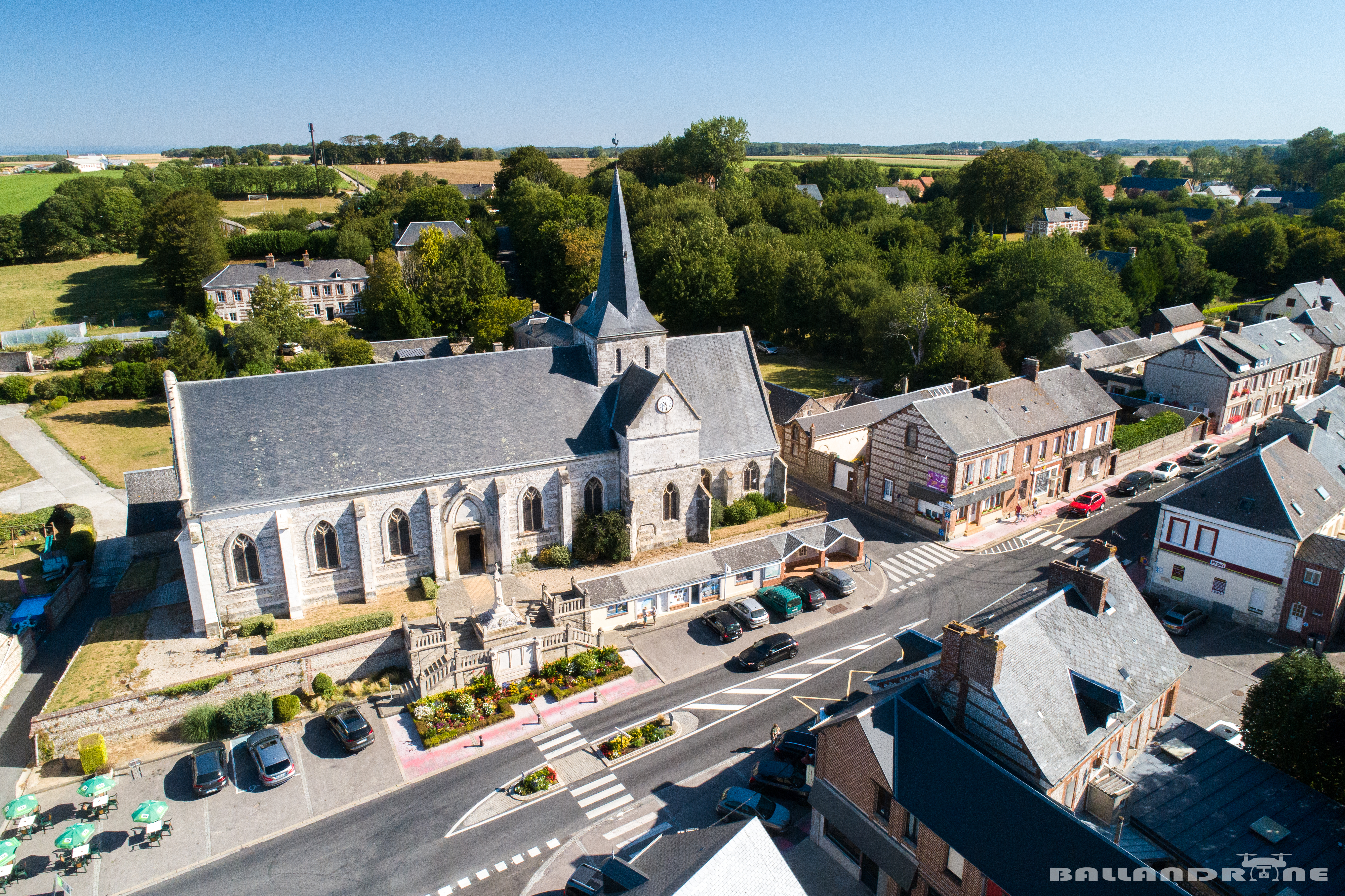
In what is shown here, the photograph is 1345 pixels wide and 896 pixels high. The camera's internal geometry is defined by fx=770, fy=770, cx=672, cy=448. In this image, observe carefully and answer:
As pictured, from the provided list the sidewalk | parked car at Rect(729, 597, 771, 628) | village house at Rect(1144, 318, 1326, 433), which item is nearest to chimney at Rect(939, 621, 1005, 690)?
parked car at Rect(729, 597, 771, 628)

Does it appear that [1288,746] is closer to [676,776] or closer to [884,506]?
[676,776]

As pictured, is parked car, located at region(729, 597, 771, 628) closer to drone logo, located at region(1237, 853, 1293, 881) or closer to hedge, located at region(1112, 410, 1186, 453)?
drone logo, located at region(1237, 853, 1293, 881)

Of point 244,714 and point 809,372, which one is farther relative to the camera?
point 809,372

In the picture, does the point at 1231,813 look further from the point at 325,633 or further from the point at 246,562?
the point at 246,562

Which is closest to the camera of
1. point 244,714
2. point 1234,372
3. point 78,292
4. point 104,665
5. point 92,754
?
point 92,754

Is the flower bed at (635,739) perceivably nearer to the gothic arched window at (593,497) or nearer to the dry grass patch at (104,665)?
the gothic arched window at (593,497)

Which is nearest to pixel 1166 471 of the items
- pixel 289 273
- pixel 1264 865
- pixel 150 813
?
pixel 1264 865

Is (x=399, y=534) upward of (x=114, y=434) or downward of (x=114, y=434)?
upward
